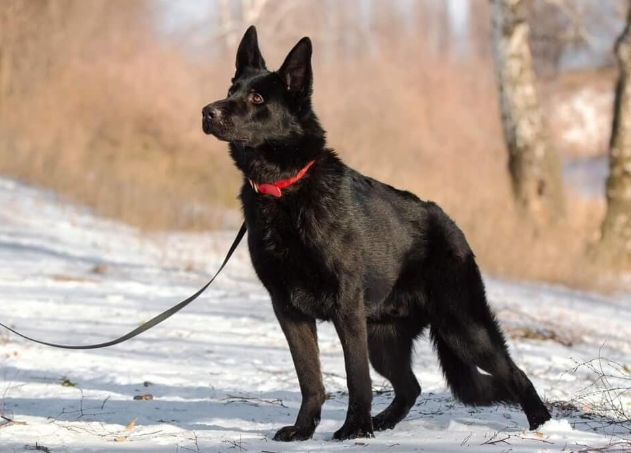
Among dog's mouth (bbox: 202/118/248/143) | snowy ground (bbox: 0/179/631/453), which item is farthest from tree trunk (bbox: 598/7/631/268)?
dog's mouth (bbox: 202/118/248/143)

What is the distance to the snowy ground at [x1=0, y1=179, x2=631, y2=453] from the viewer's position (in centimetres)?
377

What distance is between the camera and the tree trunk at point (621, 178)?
1234 centimetres

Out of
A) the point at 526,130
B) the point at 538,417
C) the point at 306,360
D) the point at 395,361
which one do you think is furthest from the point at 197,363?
the point at 526,130

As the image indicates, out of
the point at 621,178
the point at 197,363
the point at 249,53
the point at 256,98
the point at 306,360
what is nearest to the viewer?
the point at 306,360

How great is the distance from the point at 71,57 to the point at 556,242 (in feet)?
35.1

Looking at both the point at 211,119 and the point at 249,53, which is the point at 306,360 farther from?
the point at 249,53

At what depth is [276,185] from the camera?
13.2ft

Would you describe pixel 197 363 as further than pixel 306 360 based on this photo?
Yes

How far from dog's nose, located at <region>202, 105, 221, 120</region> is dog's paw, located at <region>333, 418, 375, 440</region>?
142 centimetres

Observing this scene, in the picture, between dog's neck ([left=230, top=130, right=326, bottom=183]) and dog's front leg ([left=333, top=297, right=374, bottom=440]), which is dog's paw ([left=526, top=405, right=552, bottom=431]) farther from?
dog's neck ([left=230, top=130, right=326, bottom=183])

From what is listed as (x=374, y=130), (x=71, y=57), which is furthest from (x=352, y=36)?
(x=71, y=57)

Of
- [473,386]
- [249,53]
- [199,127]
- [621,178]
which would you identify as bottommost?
[473,386]

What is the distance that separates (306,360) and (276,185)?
0.78m

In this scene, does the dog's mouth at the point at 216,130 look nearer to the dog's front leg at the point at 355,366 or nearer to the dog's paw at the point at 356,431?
the dog's front leg at the point at 355,366
